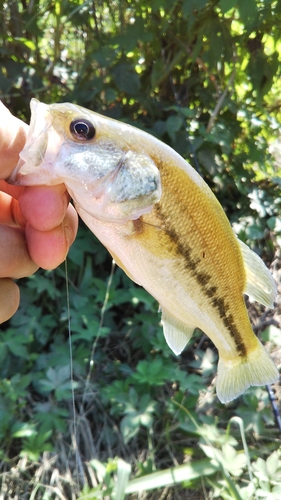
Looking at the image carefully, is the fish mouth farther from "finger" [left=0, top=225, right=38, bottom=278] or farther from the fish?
"finger" [left=0, top=225, right=38, bottom=278]

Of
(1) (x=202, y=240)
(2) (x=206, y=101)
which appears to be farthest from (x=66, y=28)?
(1) (x=202, y=240)

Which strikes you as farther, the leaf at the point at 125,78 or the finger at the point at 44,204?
the leaf at the point at 125,78

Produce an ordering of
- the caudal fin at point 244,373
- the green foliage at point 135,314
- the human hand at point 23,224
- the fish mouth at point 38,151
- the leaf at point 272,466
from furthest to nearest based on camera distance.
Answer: the green foliage at point 135,314 → the leaf at point 272,466 → the caudal fin at point 244,373 → the human hand at point 23,224 → the fish mouth at point 38,151

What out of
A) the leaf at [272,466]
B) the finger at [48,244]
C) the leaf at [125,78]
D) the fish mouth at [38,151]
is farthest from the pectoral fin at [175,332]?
the leaf at [125,78]

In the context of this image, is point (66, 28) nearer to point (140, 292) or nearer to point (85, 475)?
point (140, 292)

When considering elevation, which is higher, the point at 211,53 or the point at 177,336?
the point at 211,53

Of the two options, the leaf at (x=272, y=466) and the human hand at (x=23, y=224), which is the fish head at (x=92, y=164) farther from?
the leaf at (x=272, y=466)
